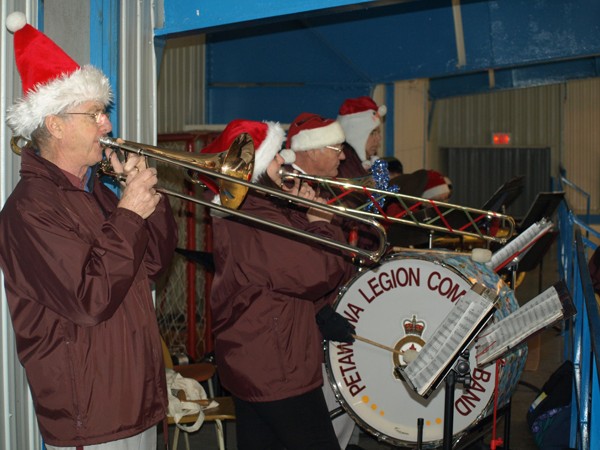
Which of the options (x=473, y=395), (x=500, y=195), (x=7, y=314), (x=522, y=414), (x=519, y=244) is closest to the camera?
(x=7, y=314)

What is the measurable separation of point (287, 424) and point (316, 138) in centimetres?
158

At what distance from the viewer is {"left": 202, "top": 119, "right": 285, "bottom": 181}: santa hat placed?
3.58 m

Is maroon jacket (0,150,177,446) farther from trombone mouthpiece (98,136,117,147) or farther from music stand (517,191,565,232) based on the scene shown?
music stand (517,191,565,232)

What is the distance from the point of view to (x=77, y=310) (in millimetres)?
2529

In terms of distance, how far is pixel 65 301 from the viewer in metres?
2.53

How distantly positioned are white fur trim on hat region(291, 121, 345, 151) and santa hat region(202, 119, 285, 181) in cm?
55

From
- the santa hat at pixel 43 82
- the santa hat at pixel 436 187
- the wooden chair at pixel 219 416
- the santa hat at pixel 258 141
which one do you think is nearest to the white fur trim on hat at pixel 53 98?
the santa hat at pixel 43 82

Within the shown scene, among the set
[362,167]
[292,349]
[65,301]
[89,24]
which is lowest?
[292,349]

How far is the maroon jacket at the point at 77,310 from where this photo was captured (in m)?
2.54

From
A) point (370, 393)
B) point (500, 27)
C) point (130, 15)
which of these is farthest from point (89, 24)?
point (500, 27)

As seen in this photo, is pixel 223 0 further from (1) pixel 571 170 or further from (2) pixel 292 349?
(1) pixel 571 170

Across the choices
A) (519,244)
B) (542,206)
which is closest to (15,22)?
(519,244)

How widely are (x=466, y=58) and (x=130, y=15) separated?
14.6 ft

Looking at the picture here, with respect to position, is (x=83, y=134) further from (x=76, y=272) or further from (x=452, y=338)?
(x=452, y=338)
